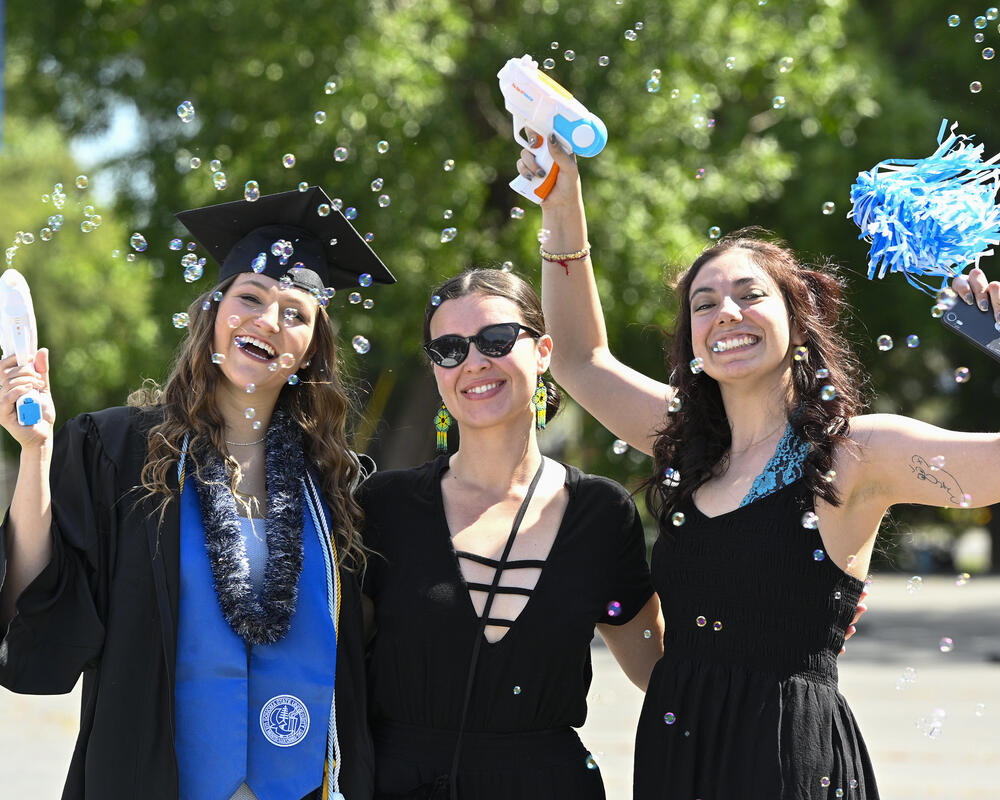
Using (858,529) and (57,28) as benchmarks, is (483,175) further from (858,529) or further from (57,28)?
(858,529)

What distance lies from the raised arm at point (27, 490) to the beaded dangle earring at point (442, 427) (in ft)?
4.14

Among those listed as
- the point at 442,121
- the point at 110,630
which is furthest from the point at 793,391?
the point at 442,121

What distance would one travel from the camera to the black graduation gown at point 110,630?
10.0ft

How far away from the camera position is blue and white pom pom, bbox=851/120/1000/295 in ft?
10.1

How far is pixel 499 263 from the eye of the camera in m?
11.4

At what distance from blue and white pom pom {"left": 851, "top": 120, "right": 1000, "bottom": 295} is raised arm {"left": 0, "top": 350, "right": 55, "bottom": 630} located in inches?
79.1

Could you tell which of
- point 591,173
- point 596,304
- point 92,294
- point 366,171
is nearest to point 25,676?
point 596,304

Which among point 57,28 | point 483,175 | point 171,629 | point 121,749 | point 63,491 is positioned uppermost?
point 57,28

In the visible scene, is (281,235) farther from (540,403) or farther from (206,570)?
(206,570)

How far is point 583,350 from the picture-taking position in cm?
402

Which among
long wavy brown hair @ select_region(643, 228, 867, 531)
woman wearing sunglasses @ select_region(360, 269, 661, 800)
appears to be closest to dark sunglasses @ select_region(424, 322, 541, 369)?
woman wearing sunglasses @ select_region(360, 269, 661, 800)

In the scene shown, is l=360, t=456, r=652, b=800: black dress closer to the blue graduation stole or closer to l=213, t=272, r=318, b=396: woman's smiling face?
the blue graduation stole

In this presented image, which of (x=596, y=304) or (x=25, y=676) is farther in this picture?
(x=596, y=304)

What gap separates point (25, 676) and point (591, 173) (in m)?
8.94
